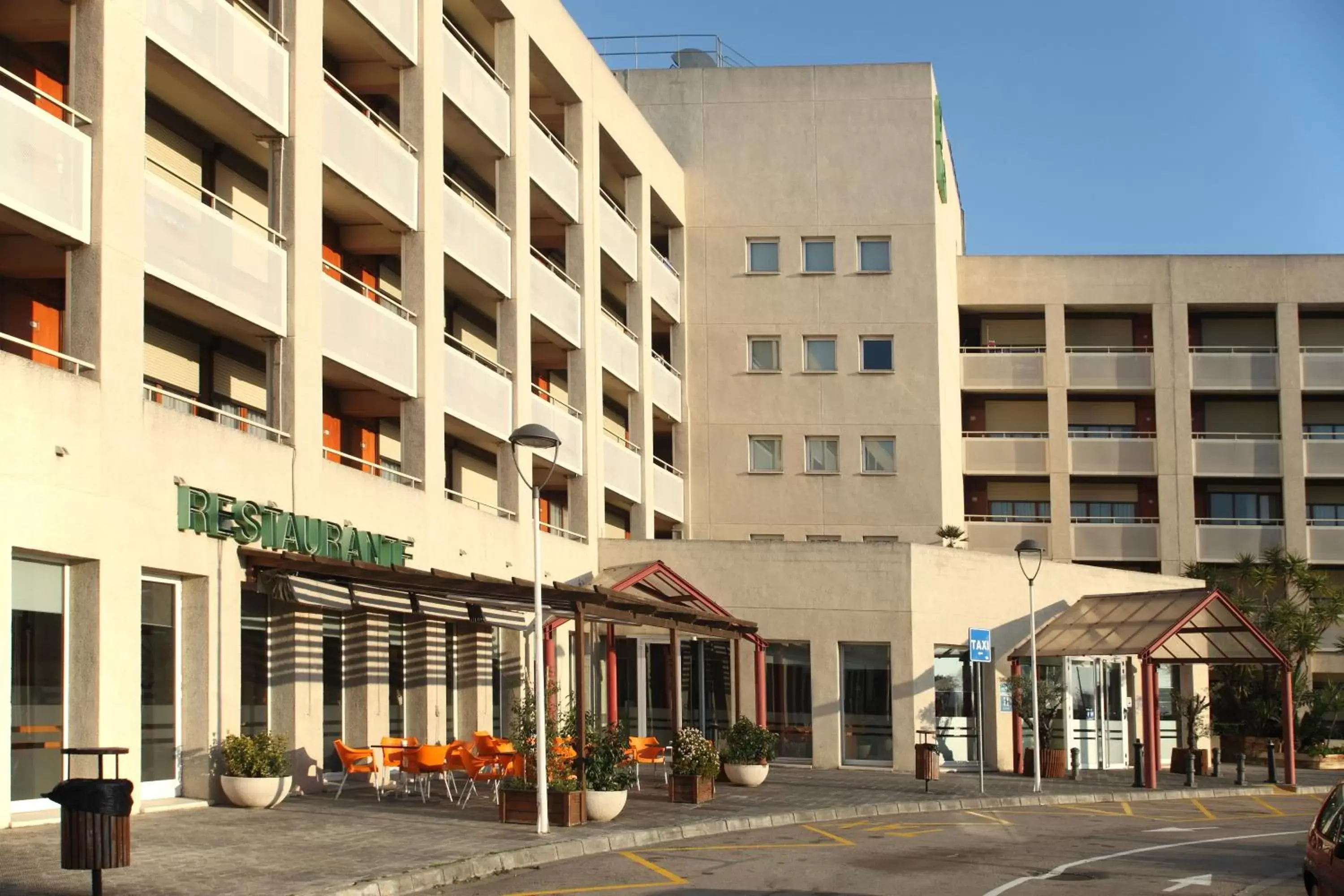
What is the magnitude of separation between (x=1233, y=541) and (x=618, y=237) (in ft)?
86.3

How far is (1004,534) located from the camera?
178 ft

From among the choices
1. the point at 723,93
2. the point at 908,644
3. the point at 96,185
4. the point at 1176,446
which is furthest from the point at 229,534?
the point at 1176,446

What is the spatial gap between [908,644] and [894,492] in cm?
1042

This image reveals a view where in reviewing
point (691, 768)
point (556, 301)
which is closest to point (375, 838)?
point (691, 768)

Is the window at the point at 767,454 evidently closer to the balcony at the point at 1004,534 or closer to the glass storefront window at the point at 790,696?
the glass storefront window at the point at 790,696

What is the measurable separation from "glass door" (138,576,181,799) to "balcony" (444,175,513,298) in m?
10.6

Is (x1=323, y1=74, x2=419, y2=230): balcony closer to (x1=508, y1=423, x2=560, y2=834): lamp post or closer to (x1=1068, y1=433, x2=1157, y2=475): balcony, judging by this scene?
(x1=508, y1=423, x2=560, y2=834): lamp post

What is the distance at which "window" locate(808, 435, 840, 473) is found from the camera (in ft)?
151

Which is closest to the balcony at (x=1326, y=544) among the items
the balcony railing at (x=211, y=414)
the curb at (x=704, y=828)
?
the curb at (x=704, y=828)

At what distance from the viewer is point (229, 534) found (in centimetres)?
2208

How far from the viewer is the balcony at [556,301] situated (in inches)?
1378

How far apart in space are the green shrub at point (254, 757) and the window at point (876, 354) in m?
27.4

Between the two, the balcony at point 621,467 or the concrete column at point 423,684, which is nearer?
the concrete column at point 423,684

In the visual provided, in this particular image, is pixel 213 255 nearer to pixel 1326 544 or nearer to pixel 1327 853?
pixel 1327 853
